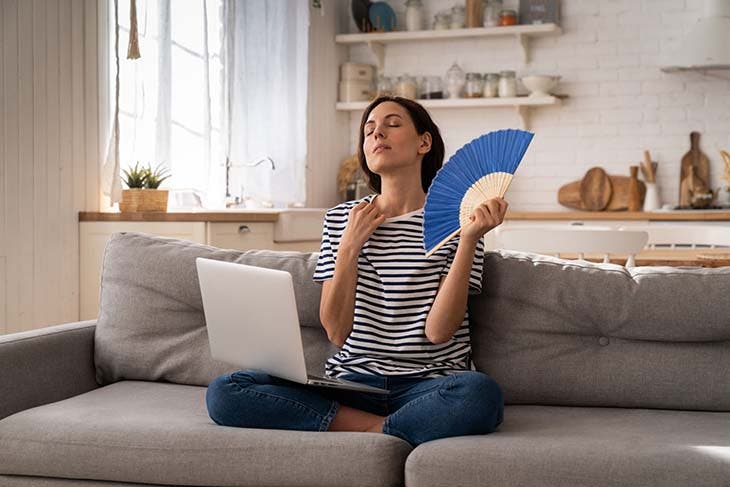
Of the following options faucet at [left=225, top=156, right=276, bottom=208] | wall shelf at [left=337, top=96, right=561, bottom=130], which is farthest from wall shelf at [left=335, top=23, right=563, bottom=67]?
faucet at [left=225, top=156, right=276, bottom=208]

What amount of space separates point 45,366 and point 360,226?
917 millimetres

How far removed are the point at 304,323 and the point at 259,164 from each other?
3136 mm

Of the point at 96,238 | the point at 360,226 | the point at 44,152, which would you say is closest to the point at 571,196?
the point at 96,238

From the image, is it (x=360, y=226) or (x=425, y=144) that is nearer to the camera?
(x=360, y=226)

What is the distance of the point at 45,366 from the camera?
2541 mm

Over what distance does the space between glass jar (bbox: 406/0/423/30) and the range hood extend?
→ 1632 millimetres

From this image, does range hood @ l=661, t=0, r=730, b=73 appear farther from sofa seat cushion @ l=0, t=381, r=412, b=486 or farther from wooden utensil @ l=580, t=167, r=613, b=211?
sofa seat cushion @ l=0, t=381, r=412, b=486

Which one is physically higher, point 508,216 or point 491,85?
point 491,85

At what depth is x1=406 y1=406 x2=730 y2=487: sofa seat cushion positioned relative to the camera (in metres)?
1.83

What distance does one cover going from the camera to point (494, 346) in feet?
7.98

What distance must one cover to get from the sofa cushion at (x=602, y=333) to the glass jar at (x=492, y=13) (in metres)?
4.08

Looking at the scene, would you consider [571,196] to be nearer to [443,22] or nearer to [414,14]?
[443,22]

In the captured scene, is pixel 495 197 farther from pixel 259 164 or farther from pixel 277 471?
pixel 259 164

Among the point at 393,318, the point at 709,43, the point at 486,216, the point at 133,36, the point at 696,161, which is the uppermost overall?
the point at 709,43
